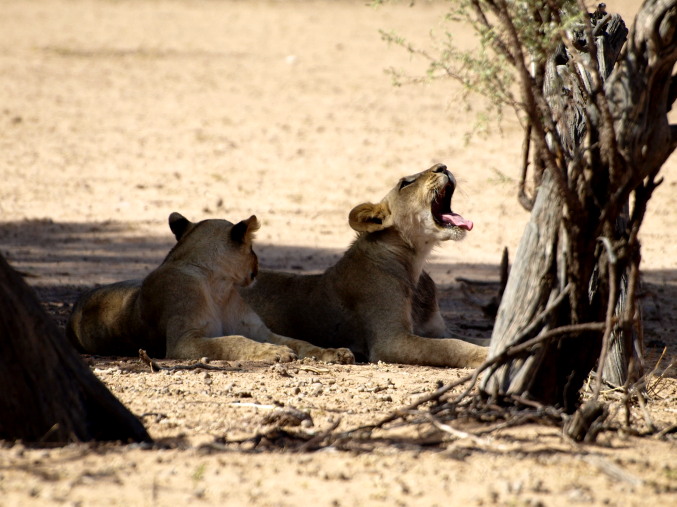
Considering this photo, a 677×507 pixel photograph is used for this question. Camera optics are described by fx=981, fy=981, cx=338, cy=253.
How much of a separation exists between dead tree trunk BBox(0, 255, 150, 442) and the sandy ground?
0.54ft

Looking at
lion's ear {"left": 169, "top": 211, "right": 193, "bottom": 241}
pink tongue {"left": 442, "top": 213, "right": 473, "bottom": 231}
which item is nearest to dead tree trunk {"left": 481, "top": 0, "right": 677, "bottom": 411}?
pink tongue {"left": 442, "top": 213, "right": 473, "bottom": 231}

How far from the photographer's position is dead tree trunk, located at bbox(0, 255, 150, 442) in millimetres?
3619

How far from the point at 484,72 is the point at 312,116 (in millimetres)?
12138

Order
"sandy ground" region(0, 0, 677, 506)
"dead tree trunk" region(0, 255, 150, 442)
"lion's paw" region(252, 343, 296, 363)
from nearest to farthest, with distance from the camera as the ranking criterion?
Answer: "sandy ground" region(0, 0, 677, 506) < "dead tree trunk" region(0, 255, 150, 442) < "lion's paw" region(252, 343, 296, 363)

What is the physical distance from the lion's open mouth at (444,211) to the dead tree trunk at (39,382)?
141 inches

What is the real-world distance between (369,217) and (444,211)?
0.56 meters

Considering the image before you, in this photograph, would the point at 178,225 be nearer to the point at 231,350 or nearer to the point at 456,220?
the point at 231,350

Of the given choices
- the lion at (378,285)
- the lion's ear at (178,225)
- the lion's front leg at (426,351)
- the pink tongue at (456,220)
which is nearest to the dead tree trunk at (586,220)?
the lion's front leg at (426,351)

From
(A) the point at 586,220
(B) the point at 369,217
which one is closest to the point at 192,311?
(B) the point at 369,217

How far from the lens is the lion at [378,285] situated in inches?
268

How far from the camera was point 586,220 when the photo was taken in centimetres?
395

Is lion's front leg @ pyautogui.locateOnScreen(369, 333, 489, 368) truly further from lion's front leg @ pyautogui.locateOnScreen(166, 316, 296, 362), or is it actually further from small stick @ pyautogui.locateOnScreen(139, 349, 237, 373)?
small stick @ pyautogui.locateOnScreen(139, 349, 237, 373)

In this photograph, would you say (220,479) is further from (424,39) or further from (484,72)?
(424,39)

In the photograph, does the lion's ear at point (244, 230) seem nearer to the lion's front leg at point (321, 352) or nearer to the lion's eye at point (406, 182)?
the lion's front leg at point (321, 352)
